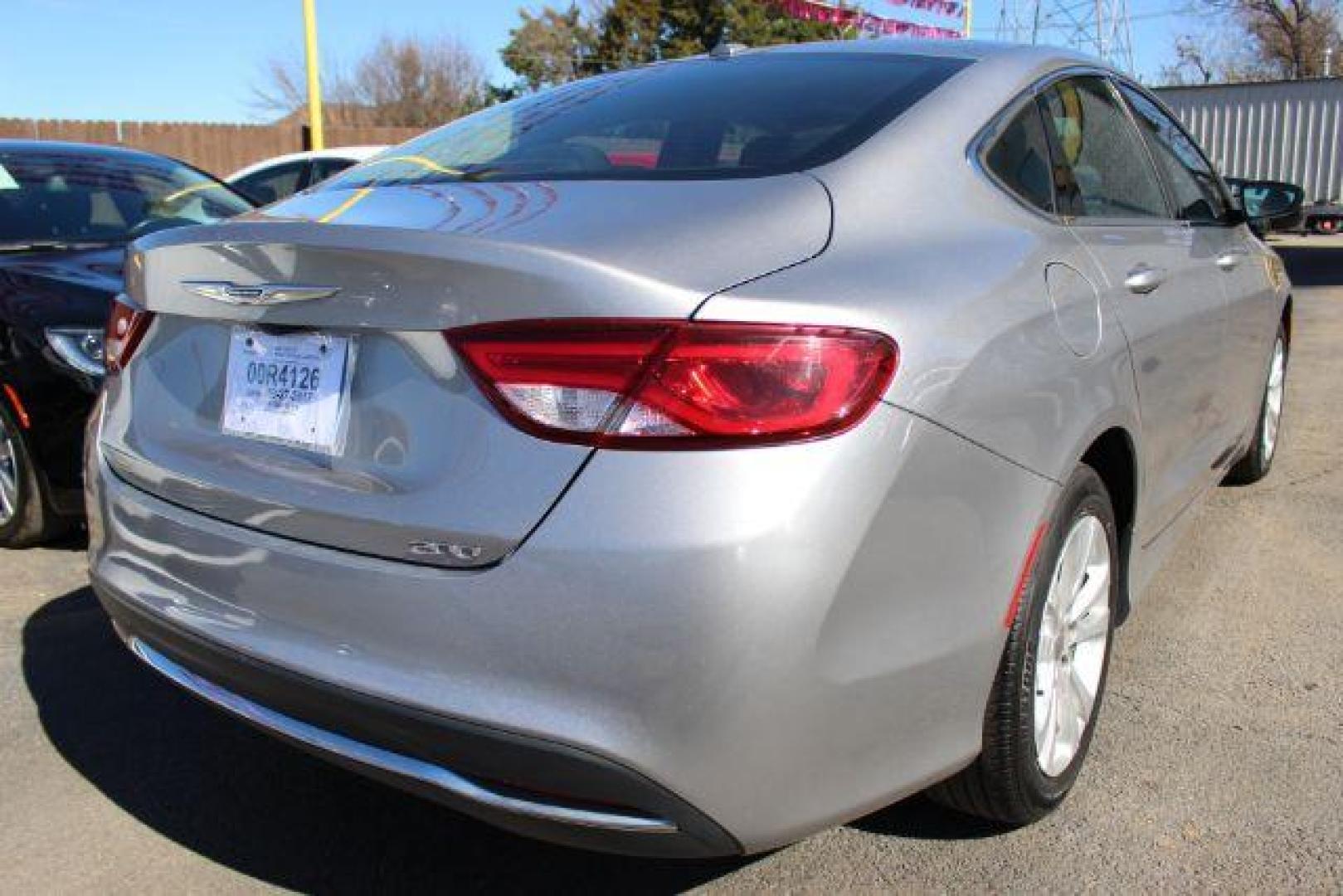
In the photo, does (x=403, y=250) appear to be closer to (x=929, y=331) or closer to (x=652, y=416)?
(x=652, y=416)

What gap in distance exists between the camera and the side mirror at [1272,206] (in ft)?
14.4

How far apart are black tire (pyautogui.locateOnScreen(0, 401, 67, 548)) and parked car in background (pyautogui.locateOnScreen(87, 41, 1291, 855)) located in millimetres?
1767

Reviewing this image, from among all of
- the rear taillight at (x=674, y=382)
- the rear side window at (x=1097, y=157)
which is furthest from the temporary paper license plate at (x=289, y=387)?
the rear side window at (x=1097, y=157)

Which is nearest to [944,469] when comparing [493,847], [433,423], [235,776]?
[433,423]

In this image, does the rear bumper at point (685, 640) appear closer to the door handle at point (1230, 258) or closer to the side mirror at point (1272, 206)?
the door handle at point (1230, 258)

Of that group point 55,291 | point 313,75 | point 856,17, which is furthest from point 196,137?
point 856,17

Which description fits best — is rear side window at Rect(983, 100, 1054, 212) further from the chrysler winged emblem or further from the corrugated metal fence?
the corrugated metal fence

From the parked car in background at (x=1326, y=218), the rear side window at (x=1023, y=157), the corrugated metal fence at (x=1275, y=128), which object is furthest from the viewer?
the corrugated metal fence at (x=1275, y=128)

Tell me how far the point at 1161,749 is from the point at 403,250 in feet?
6.82

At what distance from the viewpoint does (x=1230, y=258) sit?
356cm

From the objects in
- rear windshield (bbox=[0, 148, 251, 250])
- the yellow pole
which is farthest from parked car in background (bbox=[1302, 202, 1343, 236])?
rear windshield (bbox=[0, 148, 251, 250])

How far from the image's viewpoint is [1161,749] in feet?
9.11

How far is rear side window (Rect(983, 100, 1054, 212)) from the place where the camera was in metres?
2.43

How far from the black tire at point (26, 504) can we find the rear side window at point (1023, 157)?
3.24 m
